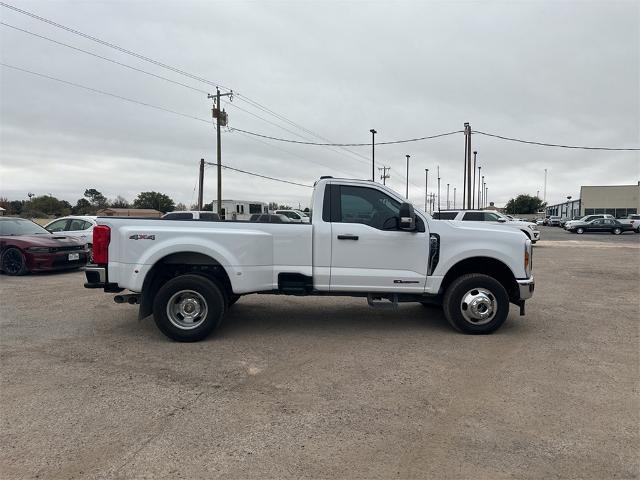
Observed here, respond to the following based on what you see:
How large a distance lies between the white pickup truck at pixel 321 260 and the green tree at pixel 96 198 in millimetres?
94546

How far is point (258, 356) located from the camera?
195 inches

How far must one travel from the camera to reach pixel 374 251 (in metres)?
5.66

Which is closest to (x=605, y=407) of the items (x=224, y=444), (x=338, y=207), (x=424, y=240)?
(x=424, y=240)

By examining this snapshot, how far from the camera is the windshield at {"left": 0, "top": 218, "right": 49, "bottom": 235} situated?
11.4m

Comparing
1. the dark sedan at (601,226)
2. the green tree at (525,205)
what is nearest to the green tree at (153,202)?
the dark sedan at (601,226)

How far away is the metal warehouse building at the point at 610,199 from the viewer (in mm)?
72500

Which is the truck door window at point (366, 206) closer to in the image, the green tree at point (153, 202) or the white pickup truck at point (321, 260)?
the white pickup truck at point (321, 260)

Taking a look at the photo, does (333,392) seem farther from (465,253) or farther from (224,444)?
(465,253)

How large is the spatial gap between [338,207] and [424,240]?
1.21 m

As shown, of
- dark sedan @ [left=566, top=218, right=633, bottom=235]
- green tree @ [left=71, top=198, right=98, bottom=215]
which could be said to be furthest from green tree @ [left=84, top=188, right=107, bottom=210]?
dark sedan @ [left=566, top=218, right=633, bottom=235]

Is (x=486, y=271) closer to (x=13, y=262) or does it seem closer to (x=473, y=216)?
(x=13, y=262)

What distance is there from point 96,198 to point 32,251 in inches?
3801

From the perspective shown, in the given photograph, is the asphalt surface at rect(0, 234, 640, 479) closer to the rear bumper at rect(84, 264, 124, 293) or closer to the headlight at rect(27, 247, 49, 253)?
the rear bumper at rect(84, 264, 124, 293)

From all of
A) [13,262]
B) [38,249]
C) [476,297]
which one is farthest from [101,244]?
[13,262]
